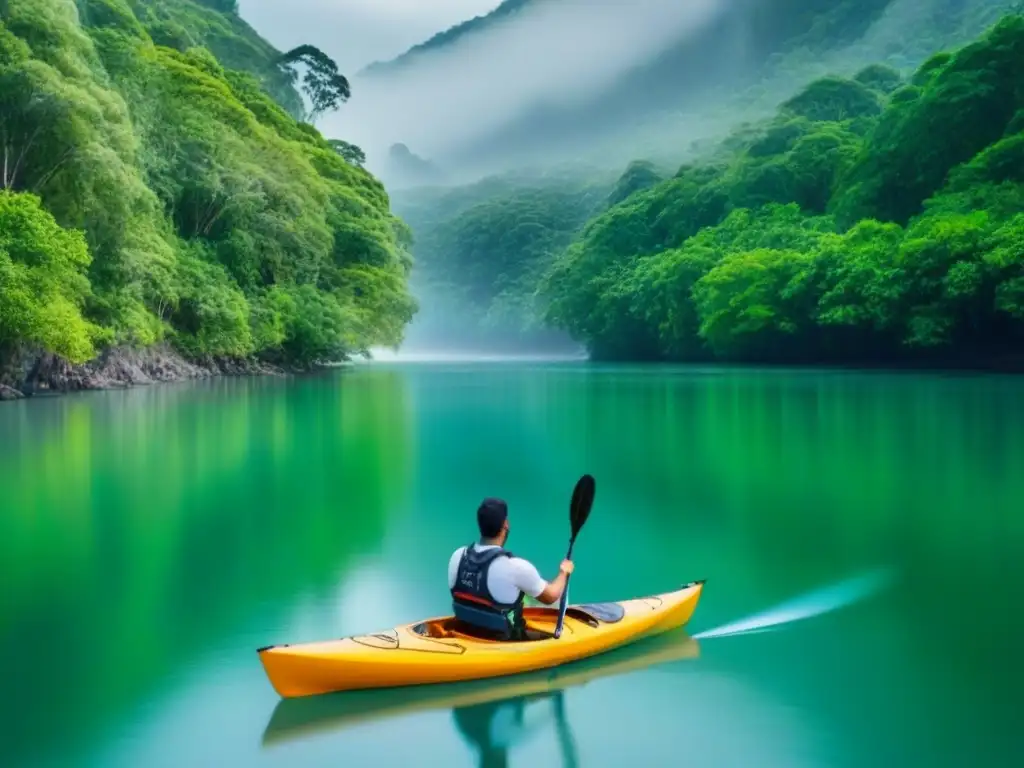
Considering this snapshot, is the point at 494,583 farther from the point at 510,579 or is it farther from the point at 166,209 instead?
the point at 166,209

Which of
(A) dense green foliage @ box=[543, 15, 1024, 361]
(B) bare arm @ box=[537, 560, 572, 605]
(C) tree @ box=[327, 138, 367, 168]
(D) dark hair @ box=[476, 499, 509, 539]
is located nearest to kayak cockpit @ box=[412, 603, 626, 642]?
(B) bare arm @ box=[537, 560, 572, 605]

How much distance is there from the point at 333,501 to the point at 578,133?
630 feet

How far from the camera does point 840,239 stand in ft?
167

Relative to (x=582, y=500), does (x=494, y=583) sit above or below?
below

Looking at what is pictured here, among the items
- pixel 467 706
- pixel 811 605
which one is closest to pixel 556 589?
pixel 467 706

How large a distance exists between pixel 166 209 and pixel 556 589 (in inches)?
1414

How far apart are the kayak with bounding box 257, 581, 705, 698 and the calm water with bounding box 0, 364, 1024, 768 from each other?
0.15 meters

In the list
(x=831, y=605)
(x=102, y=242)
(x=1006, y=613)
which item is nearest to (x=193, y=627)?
(x=831, y=605)

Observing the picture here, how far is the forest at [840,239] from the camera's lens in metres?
43.5

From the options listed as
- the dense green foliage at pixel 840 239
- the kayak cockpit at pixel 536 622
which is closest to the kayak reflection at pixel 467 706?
the kayak cockpit at pixel 536 622

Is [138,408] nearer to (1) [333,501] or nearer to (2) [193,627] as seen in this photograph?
(1) [333,501]

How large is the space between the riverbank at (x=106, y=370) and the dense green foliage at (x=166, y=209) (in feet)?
3.04

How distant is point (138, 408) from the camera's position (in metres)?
26.5

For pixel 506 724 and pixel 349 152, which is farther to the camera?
pixel 349 152
